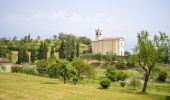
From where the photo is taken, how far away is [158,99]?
1517 inches

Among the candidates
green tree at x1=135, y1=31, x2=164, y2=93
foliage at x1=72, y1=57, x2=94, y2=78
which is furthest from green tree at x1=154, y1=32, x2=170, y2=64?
foliage at x1=72, y1=57, x2=94, y2=78

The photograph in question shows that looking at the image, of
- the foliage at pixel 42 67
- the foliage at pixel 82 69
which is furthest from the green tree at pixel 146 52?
the foliage at pixel 42 67

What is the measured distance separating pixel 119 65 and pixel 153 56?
59.1 m

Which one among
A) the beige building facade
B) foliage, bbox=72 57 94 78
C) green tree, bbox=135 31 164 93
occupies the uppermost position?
the beige building facade

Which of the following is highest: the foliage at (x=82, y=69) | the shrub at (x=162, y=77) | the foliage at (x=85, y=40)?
the foliage at (x=85, y=40)

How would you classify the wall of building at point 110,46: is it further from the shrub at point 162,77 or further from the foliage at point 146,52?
the foliage at point 146,52

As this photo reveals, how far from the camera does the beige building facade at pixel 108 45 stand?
446ft

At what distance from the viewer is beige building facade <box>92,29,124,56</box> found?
136m

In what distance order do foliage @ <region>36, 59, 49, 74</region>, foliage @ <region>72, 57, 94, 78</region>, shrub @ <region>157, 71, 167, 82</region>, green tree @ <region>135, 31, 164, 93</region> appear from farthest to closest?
1. foliage @ <region>36, 59, 49, 74</region>
2. shrub @ <region>157, 71, 167, 82</region>
3. foliage @ <region>72, 57, 94, 78</region>
4. green tree @ <region>135, 31, 164, 93</region>

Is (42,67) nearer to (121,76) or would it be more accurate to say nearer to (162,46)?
(121,76)

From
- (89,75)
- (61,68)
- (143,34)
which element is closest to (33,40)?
(89,75)

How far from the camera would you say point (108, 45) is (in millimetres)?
139375

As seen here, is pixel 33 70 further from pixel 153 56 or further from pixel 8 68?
pixel 153 56

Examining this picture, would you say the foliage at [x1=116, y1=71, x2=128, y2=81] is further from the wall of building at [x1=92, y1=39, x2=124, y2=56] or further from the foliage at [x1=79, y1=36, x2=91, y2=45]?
the foliage at [x1=79, y1=36, x2=91, y2=45]
